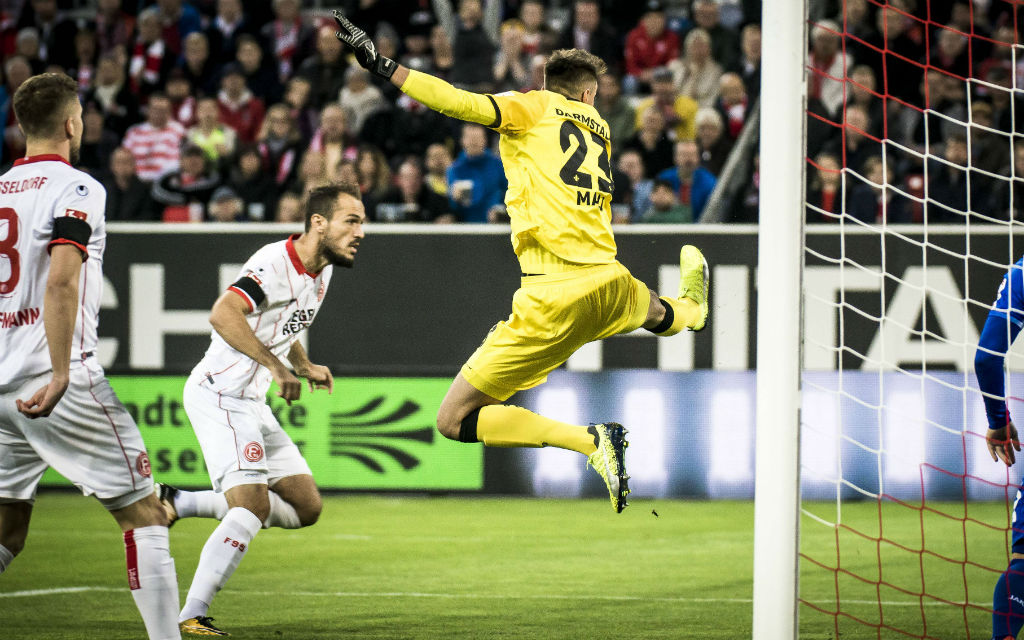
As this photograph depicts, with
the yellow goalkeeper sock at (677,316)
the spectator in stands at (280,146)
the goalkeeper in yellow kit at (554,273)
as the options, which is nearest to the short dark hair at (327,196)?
the goalkeeper in yellow kit at (554,273)

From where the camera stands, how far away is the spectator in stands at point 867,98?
11.2m

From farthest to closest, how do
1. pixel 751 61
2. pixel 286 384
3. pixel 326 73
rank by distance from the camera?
pixel 326 73 < pixel 751 61 < pixel 286 384

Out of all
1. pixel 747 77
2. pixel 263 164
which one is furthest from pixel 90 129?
pixel 747 77

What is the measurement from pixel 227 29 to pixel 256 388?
27.4 ft

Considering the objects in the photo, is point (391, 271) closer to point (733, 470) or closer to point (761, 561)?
point (733, 470)

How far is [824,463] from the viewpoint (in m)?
9.90

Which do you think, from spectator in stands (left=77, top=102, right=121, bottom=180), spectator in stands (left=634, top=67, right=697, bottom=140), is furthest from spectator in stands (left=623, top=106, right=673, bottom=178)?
spectator in stands (left=77, top=102, right=121, bottom=180)

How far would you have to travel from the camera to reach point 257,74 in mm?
12898

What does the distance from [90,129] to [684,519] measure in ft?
22.9

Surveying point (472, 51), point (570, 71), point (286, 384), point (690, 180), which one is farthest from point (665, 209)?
point (286, 384)

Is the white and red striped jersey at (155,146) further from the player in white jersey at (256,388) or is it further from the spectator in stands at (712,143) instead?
the player in white jersey at (256,388)

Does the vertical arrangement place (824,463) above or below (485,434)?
below

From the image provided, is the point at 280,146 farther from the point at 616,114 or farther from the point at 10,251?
the point at 10,251

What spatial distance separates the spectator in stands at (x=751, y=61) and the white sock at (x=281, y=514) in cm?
704
